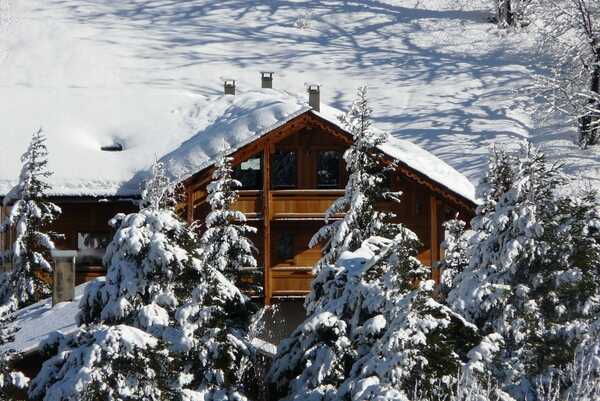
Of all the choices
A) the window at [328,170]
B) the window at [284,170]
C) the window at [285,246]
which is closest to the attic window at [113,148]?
the window at [284,170]

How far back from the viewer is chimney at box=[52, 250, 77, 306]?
23578mm

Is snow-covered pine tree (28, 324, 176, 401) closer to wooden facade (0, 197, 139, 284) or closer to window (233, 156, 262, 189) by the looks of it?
wooden facade (0, 197, 139, 284)

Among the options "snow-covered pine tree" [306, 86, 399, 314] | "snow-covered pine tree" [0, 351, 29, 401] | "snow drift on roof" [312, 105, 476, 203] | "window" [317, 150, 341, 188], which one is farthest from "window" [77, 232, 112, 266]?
"snow-covered pine tree" [0, 351, 29, 401]

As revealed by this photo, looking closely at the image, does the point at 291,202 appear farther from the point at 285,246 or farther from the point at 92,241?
the point at 92,241

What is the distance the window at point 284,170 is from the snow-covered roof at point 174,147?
1.56 m

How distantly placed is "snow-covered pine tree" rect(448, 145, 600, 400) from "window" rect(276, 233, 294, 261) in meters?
13.4

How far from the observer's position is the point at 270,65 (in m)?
52.9

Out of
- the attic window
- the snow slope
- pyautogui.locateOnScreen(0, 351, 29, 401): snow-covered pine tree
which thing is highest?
pyautogui.locateOnScreen(0, 351, 29, 401): snow-covered pine tree

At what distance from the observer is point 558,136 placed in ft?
147

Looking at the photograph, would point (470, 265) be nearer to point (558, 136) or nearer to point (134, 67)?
point (558, 136)

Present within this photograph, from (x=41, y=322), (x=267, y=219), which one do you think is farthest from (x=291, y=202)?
(x=41, y=322)

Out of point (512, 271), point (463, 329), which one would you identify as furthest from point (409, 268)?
point (512, 271)

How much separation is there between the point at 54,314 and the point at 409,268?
9.54 m

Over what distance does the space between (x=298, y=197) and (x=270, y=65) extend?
74.2 ft
